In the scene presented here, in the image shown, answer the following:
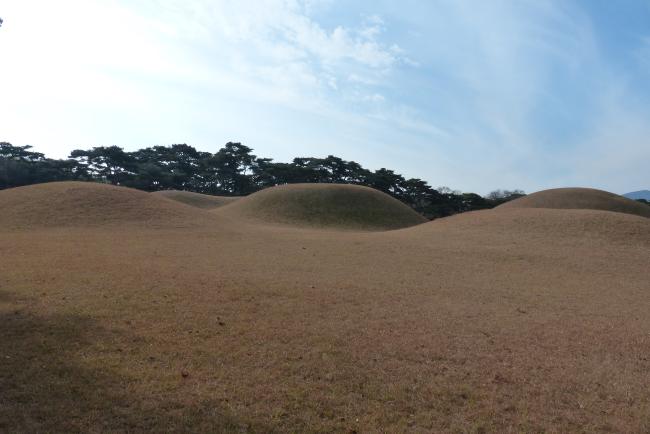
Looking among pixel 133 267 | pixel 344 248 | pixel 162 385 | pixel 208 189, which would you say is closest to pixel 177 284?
pixel 133 267

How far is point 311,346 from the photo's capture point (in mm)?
7535

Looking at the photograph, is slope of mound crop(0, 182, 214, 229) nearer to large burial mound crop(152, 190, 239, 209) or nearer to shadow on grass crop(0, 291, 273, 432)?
large burial mound crop(152, 190, 239, 209)

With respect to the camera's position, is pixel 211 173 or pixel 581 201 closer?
pixel 581 201

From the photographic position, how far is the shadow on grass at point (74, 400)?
15.9 ft

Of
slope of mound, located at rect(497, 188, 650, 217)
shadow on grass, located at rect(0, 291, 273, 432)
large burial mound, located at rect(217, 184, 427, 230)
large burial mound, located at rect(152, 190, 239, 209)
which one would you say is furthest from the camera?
large burial mound, located at rect(152, 190, 239, 209)

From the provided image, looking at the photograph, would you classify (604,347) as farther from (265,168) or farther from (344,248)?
(265,168)

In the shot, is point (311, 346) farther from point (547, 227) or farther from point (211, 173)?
point (211, 173)

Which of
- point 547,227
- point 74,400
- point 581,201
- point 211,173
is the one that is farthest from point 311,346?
point 211,173

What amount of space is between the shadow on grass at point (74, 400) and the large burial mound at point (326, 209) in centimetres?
3091

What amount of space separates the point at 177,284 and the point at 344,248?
1116 centimetres

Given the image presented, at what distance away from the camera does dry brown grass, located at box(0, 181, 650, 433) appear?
17.5ft

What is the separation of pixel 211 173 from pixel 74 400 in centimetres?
7047

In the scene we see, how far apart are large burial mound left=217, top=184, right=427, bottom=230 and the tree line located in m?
21.5

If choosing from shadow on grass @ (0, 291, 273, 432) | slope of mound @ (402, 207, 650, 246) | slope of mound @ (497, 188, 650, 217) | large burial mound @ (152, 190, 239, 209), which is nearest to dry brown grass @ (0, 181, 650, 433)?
shadow on grass @ (0, 291, 273, 432)
